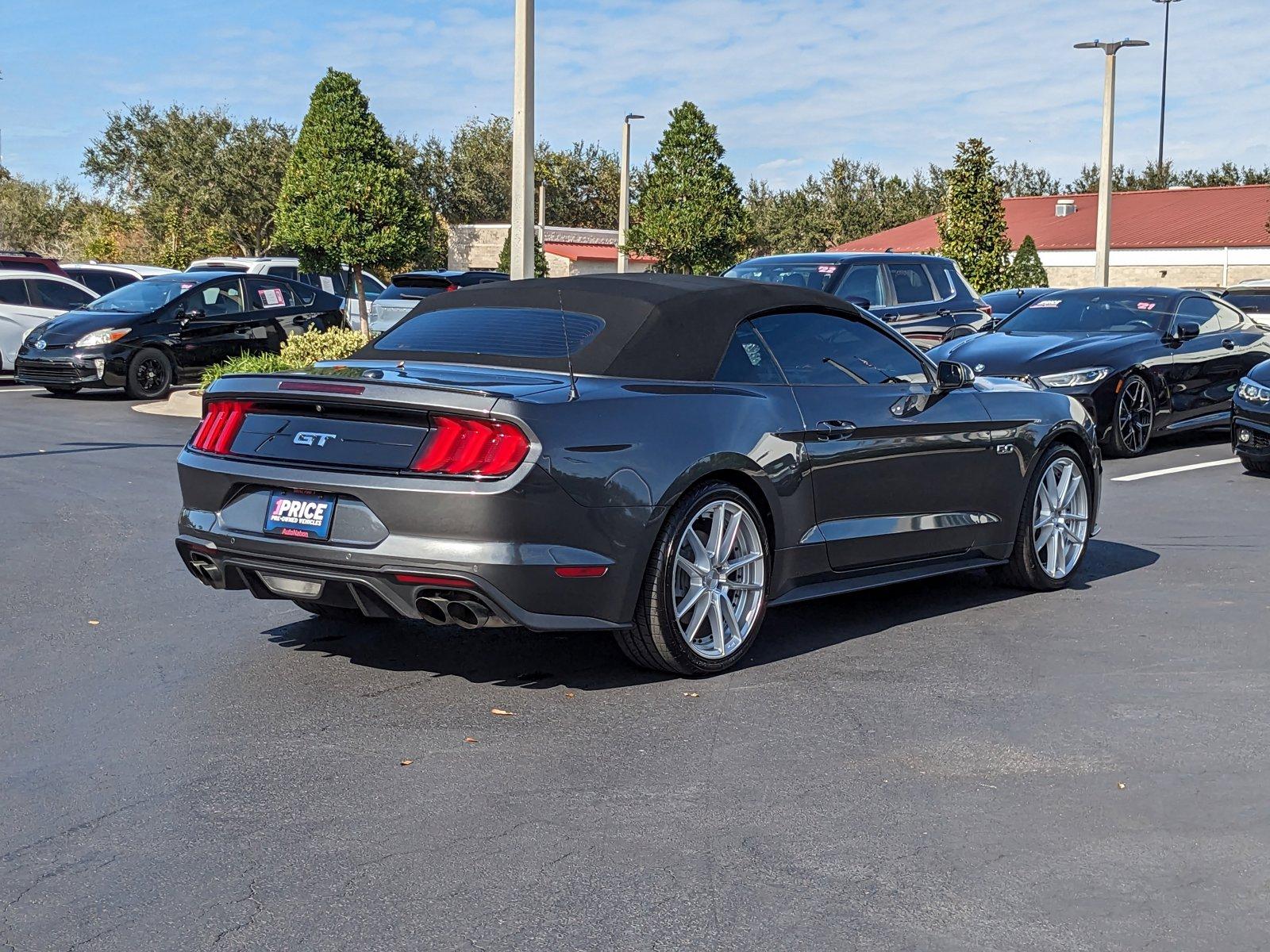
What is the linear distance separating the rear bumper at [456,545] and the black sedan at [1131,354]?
27.0ft

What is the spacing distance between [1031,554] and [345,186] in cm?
1626

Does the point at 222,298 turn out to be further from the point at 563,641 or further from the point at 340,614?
the point at 563,641

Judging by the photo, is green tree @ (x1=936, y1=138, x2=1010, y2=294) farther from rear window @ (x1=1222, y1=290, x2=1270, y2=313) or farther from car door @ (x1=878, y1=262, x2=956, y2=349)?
car door @ (x1=878, y1=262, x2=956, y2=349)

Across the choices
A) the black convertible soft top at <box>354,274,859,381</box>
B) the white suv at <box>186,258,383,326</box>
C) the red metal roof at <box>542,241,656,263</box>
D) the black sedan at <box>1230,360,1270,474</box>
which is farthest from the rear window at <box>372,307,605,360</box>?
the red metal roof at <box>542,241,656,263</box>

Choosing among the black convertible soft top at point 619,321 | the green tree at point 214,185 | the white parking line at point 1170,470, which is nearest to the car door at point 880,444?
the black convertible soft top at point 619,321

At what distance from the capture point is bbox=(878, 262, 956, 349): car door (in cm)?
1617

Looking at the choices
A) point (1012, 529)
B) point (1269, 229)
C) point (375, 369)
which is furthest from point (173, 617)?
point (1269, 229)

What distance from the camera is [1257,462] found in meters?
12.2

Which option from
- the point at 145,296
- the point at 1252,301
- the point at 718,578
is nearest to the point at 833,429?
the point at 718,578

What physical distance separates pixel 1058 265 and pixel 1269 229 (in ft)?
28.4

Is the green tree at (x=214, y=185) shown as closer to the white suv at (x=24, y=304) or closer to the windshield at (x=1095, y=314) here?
the white suv at (x=24, y=304)

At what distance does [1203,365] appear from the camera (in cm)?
1441

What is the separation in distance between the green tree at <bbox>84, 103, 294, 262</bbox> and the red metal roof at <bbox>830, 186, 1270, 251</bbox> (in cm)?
2261

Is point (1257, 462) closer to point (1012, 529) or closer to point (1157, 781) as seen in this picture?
point (1012, 529)
